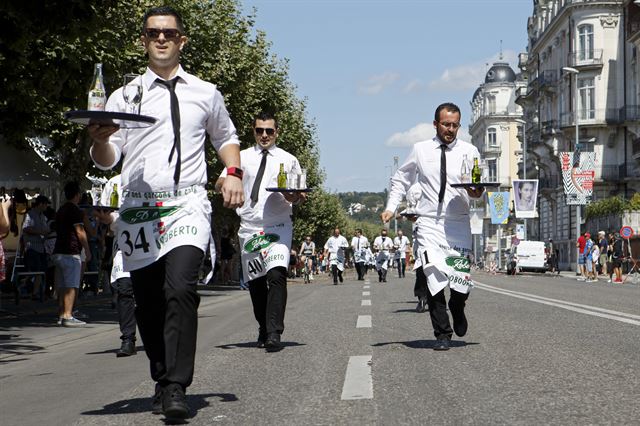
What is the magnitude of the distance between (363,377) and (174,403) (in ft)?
6.36

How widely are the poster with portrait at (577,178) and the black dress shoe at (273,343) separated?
44.2 metres

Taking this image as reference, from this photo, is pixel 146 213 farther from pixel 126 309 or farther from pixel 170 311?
pixel 126 309

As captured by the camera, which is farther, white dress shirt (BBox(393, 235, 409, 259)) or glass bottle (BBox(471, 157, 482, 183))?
white dress shirt (BBox(393, 235, 409, 259))

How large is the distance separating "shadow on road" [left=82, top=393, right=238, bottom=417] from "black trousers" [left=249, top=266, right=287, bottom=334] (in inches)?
115

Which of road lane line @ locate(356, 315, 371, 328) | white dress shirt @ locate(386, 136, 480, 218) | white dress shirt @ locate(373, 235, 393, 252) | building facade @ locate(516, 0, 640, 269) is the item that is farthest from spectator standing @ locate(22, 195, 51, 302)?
building facade @ locate(516, 0, 640, 269)

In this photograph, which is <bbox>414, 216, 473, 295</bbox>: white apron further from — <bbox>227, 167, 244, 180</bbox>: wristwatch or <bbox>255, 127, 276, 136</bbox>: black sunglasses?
<bbox>227, 167, 244, 180</bbox>: wristwatch

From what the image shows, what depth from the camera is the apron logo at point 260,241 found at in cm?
986

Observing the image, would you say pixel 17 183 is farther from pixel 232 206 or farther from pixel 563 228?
pixel 563 228

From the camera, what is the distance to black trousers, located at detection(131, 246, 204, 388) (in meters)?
5.56

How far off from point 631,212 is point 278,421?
4860 cm

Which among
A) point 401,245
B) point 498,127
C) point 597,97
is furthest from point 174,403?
point 498,127

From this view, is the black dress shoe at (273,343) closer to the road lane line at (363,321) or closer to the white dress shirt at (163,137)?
the road lane line at (363,321)

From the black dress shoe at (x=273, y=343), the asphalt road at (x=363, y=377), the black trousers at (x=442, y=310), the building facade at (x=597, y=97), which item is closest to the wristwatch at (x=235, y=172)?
the asphalt road at (x=363, y=377)

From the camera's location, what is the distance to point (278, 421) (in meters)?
5.43
